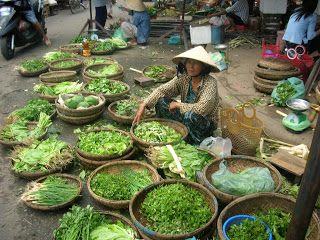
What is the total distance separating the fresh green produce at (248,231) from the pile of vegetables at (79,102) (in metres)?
3.17

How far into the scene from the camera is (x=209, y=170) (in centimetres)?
334

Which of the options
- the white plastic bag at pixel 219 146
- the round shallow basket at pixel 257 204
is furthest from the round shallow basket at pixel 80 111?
the round shallow basket at pixel 257 204

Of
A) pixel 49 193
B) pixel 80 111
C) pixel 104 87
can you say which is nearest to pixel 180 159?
pixel 49 193

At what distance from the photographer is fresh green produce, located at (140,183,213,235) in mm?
2676

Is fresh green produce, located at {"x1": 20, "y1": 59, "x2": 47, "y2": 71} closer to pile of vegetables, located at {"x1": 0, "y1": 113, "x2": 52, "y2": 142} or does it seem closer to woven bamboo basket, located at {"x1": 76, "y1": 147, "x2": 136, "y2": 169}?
pile of vegetables, located at {"x1": 0, "y1": 113, "x2": 52, "y2": 142}

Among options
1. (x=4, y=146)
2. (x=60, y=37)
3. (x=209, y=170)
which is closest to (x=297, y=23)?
(x=209, y=170)

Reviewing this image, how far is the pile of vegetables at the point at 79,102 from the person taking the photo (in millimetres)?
4852

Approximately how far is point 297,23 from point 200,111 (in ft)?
11.7

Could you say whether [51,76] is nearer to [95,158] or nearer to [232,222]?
[95,158]

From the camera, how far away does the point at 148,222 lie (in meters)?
2.89

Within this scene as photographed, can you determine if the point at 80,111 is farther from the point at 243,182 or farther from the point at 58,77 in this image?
the point at 243,182

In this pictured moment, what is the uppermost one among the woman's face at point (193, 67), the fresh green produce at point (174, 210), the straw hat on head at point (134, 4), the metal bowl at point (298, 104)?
the straw hat on head at point (134, 4)

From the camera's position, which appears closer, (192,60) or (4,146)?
(192,60)

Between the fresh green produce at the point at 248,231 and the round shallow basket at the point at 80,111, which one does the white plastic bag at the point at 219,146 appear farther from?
the round shallow basket at the point at 80,111
